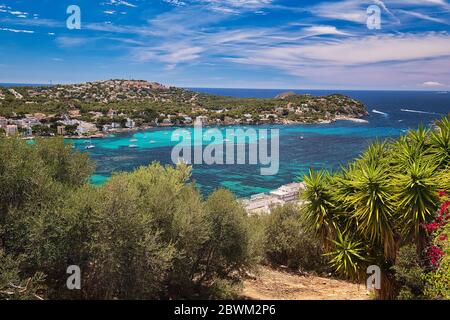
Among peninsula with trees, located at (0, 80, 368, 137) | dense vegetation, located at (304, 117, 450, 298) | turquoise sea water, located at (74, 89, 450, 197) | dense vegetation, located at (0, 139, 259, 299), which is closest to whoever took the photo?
dense vegetation, located at (0, 139, 259, 299)

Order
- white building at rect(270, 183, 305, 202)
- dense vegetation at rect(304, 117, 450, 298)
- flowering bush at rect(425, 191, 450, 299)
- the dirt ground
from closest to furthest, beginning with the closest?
flowering bush at rect(425, 191, 450, 299) < dense vegetation at rect(304, 117, 450, 298) < the dirt ground < white building at rect(270, 183, 305, 202)

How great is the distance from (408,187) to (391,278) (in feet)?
10.5

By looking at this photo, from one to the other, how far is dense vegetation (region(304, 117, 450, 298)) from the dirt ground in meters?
A: 2.60

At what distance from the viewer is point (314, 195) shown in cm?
973

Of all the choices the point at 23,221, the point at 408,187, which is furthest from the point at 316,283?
the point at 23,221

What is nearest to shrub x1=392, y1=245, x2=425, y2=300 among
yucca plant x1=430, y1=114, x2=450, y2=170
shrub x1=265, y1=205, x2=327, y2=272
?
yucca plant x1=430, y1=114, x2=450, y2=170

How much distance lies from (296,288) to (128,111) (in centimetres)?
9657

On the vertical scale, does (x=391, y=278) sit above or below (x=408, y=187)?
below

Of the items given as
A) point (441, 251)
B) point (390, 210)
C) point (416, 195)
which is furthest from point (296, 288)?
point (416, 195)

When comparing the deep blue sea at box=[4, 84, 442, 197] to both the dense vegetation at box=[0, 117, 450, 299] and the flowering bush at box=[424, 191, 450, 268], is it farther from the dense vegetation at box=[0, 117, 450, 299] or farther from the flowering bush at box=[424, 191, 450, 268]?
the flowering bush at box=[424, 191, 450, 268]

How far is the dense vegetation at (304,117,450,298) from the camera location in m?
8.20

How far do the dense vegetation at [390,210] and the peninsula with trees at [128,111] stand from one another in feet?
186

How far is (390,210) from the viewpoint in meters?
Result: 8.65
